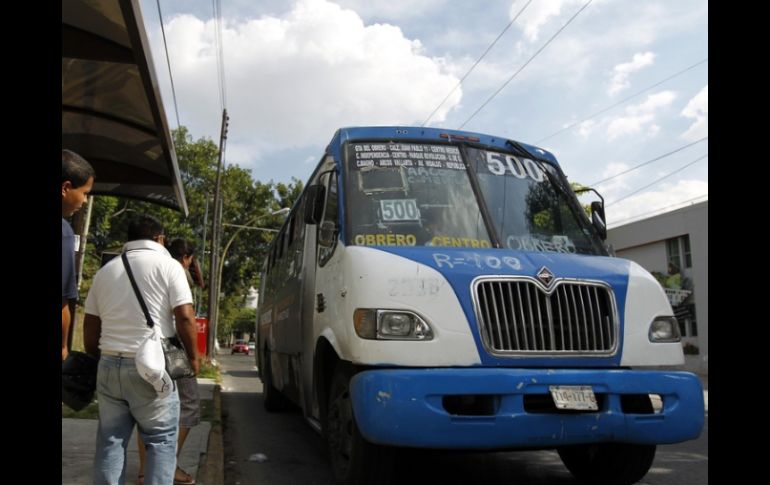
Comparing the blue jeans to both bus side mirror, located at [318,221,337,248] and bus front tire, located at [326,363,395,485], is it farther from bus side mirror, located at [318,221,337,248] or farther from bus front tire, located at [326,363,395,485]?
bus side mirror, located at [318,221,337,248]

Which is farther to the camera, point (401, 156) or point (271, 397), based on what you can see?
point (271, 397)

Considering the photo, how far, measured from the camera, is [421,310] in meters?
4.09

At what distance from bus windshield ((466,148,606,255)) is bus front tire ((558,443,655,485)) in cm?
147

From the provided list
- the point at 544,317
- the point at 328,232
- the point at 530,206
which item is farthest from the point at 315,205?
the point at 544,317

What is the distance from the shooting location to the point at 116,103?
322 inches

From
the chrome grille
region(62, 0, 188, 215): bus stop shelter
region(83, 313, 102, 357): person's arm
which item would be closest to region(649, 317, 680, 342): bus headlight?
the chrome grille

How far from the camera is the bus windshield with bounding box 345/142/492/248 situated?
4.79 meters

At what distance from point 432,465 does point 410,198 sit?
8.14 ft

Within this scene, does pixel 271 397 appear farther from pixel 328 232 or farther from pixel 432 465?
pixel 328 232

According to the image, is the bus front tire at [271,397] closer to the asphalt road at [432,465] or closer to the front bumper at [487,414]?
Result: the asphalt road at [432,465]
